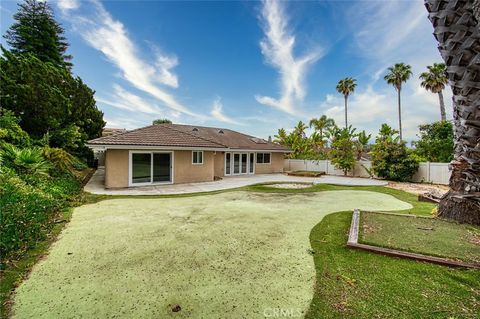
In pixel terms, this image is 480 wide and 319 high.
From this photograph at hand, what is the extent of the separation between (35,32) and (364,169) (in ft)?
110

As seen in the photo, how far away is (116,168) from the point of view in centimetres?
1238

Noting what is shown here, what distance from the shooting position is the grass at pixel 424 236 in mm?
4117

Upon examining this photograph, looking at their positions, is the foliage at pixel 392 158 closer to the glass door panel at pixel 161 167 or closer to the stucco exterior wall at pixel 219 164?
the stucco exterior wall at pixel 219 164

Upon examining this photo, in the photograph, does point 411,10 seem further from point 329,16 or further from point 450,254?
point 450,254

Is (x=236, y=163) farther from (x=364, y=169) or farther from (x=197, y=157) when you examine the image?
(x=364, y=169)

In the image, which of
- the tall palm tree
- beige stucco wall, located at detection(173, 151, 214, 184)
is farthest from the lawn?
the tall palm tree

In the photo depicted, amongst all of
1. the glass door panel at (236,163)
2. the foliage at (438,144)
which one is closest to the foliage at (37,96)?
the glass door panel at (236,163)

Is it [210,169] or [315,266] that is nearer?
[315,266]

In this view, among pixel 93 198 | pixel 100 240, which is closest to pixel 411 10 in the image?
pixel 100 240

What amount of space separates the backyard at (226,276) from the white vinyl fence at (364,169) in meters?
11.6

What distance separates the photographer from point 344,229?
5.62m

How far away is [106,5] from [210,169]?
1062 centimetres

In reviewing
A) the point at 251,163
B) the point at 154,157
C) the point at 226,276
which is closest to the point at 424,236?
the point at 226,276

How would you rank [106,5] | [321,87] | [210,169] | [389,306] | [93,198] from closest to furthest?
[389,306], [93,198], [106,5], [210,169], [321,87]
